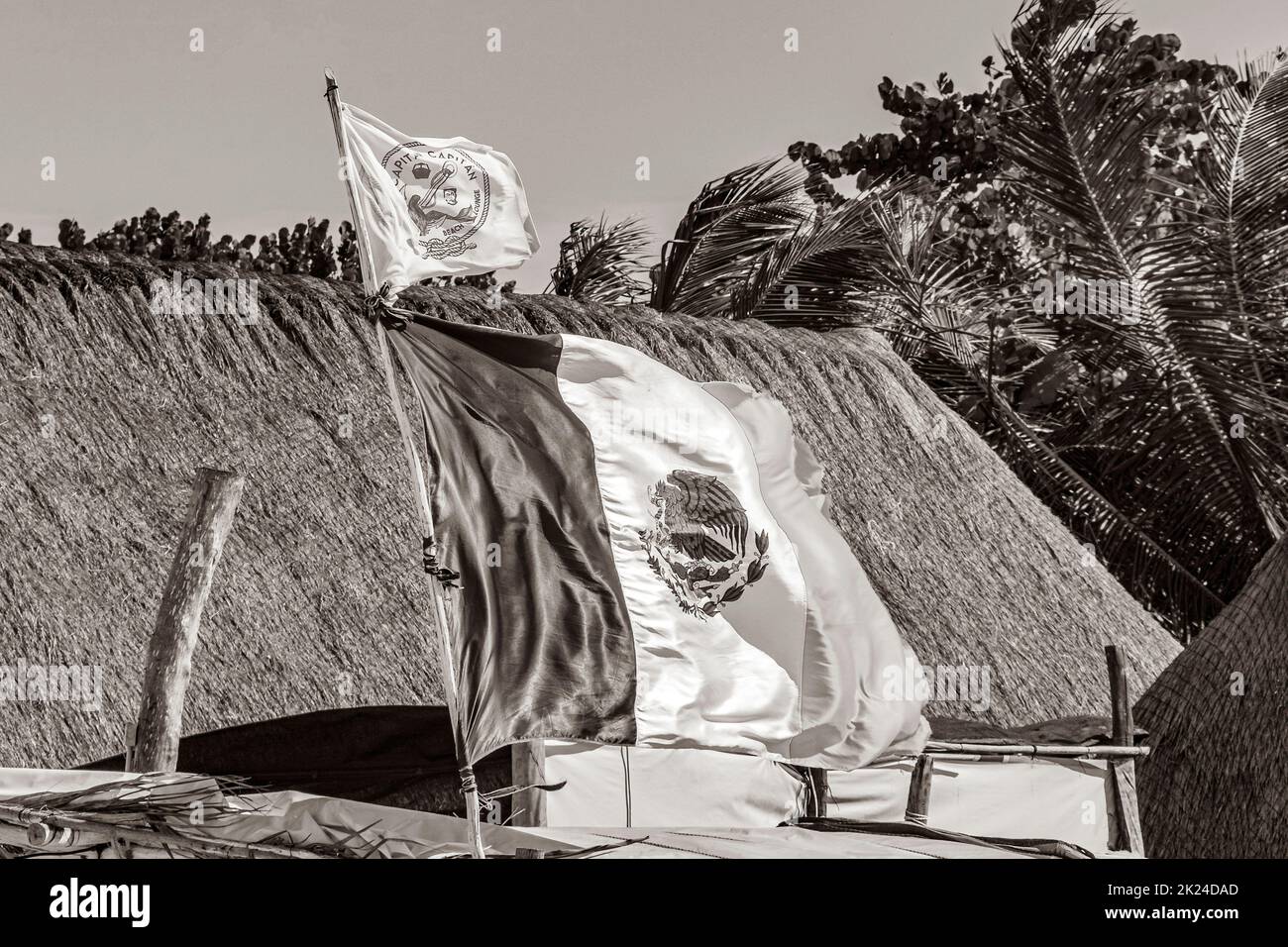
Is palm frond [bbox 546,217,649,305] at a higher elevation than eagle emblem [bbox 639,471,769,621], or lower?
higher

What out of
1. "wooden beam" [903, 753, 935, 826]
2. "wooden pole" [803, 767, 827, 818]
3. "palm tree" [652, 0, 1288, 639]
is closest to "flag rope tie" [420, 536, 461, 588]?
"wooden beam" [903, 753, 935, 826]

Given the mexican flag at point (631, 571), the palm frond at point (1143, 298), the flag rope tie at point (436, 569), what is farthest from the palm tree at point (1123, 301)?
the flag rope tie at point (436, 569)

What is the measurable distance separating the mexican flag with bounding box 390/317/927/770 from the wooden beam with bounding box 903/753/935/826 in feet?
6.83

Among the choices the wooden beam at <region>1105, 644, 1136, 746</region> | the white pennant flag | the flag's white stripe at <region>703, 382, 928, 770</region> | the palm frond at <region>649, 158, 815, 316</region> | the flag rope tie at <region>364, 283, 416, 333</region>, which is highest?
the palm frond at <region>649, 158, 815, 316</region>

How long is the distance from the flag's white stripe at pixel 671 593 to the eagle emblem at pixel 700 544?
0.11 ft

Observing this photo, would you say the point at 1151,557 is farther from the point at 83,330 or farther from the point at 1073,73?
the point at 83,330

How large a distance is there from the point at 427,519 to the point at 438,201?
1318 mm

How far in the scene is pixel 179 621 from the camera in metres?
6.35

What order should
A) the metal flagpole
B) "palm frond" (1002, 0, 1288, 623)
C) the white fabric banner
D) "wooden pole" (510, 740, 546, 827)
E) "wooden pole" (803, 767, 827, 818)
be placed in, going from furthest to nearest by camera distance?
"palm frond" (1002, 0, 1288, 623) < "wooden pole" (803, 767, 827, 818) < the white fabric banner < "wooden pole" (510, 740, 546, 827) < the metal flagpole

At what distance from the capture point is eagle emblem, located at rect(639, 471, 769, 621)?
584 centimetres

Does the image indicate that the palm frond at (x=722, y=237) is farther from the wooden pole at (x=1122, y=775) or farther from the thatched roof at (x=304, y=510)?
the wooden pole at (x=1122, y=775)

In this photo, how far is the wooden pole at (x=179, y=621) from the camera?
6191 millimetres

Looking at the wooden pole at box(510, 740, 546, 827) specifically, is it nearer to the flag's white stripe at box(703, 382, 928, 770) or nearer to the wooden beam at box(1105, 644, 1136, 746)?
the flag's white stripe at box(703, 382, 928, 770)
